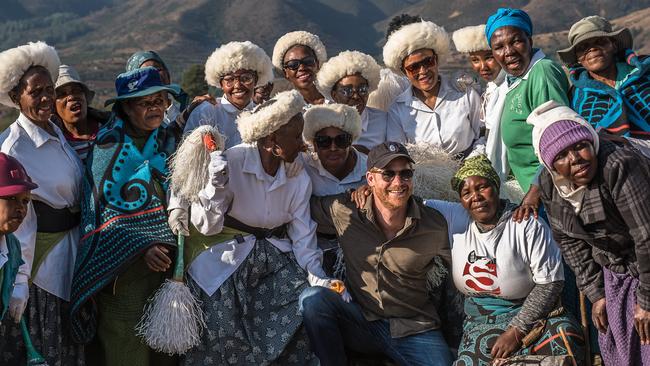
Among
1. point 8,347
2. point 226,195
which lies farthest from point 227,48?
point 8,347

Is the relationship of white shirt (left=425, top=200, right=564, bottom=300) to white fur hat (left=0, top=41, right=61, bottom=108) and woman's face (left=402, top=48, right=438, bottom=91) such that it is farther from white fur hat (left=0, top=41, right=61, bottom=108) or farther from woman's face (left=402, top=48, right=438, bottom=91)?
white fur hat (left=0, top=41, right=61, bottom=108)

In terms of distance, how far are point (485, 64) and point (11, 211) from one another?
3.74 m

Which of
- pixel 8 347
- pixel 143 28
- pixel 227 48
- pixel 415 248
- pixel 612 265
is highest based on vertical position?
pixel 227 48

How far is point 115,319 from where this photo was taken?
4.53 m

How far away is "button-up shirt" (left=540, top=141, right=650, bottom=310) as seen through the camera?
3525mm

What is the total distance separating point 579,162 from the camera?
11.8 feet

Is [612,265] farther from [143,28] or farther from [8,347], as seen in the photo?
[143,28]

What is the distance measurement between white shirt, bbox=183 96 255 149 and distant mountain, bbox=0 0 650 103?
9168 cm

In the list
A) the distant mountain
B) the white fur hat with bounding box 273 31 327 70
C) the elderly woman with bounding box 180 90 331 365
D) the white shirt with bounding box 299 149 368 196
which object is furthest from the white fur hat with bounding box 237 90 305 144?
the distant mountain

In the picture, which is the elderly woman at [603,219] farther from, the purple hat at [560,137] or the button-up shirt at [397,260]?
the button-up shirt at [397,260]

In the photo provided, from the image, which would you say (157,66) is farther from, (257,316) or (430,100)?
(257,316)

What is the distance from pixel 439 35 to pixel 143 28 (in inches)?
5187

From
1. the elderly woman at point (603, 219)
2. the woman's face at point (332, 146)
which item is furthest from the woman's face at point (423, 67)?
the elderly woman at point (603, 219)

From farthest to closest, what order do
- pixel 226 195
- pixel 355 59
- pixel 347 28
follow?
pixel 347 28
pixel 355 59
pixel 226 195
